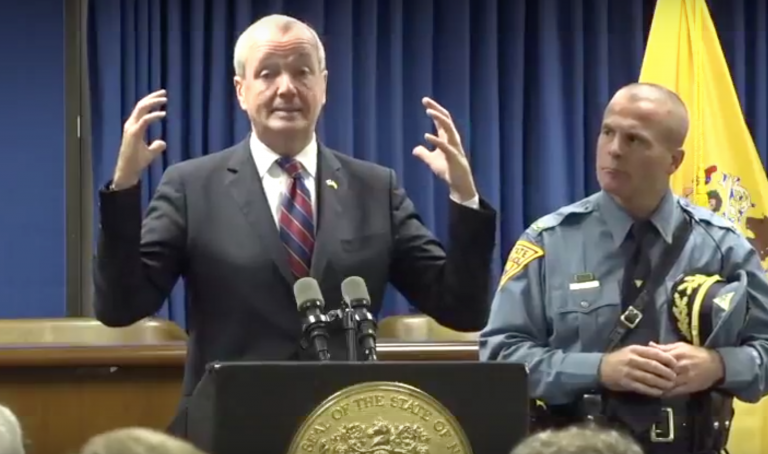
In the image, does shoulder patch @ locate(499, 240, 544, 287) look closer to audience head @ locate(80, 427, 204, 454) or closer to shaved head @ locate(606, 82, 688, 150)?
shaved head @ locate(606, 82, 688, 150)

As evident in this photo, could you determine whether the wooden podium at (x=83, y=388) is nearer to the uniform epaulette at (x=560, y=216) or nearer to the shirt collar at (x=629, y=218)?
the uniform epaulette at (x=560, y=216)

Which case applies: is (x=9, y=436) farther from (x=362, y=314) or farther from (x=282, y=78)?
(x=282, y=78)

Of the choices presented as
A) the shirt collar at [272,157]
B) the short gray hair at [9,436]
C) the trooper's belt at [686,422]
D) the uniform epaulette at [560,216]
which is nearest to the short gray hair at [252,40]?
the shirt collar at [272,157]

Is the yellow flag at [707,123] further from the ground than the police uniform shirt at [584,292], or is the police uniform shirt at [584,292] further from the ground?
the yellow flag at [707,123]

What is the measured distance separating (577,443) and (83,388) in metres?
2.57

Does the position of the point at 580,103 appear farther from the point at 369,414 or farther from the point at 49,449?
the point at 369,414

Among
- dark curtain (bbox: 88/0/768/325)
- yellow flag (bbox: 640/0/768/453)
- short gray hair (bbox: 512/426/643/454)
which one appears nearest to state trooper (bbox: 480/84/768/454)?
short gray hair (bbox: 512/426/643/454)

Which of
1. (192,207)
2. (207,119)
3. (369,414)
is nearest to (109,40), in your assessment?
(207,119)

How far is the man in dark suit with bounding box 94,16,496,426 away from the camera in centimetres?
213

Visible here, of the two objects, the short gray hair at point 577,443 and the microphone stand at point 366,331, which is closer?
the short gray hair at point 577,443

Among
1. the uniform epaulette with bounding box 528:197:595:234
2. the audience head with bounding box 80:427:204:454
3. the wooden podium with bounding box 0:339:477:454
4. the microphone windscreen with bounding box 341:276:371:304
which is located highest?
the uniform epaulette with bounding box 528:197:595:234

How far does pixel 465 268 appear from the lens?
2.18 metres

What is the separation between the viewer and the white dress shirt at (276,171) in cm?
227

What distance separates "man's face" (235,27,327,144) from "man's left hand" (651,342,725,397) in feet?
2.81
